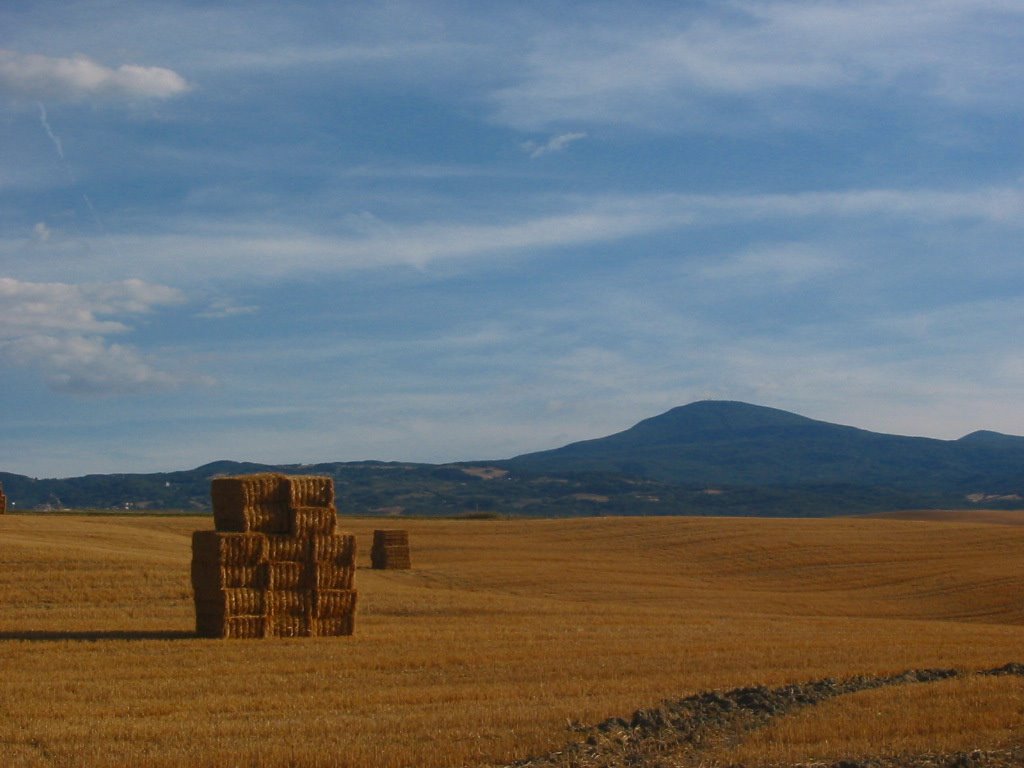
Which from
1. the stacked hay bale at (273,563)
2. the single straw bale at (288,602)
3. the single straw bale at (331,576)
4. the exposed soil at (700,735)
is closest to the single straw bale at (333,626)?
the stacked hay bale at (273,563)

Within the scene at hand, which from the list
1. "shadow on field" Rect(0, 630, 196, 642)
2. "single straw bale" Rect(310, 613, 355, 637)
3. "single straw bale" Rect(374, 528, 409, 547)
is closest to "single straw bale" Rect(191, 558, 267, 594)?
"shadow on field" Rect(0, 630, 196, 642)

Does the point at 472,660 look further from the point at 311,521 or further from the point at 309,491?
the point at 309,491

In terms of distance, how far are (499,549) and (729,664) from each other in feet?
96.9

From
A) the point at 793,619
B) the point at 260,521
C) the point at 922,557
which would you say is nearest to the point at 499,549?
the point at 922,557

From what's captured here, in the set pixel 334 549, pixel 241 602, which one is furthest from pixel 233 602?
pixel 334 549

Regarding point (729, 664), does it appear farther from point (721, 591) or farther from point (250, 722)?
point (721, 591)

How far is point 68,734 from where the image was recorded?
1148 cm

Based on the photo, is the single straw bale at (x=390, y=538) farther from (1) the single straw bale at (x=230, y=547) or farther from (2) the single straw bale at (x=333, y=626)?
(1) the single straw bale at (x=230, y=547)

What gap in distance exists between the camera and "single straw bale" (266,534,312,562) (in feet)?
69.7

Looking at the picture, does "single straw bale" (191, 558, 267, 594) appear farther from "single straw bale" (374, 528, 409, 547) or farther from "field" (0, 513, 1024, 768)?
"single straw bale" (374, 528, 409, 547)

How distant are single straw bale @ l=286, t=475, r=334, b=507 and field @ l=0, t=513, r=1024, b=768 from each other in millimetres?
2652

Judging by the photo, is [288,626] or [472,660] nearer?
[472,660]

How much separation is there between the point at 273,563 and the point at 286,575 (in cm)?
35

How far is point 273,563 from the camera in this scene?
69.7ft
